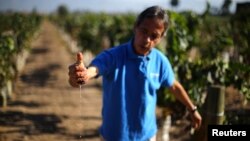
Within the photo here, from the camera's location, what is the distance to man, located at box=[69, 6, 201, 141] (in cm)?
239

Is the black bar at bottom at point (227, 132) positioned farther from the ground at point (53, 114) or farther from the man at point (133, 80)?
the ground at point (53, 114)

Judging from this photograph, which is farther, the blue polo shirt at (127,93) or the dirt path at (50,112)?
the dirt path at (50,112)

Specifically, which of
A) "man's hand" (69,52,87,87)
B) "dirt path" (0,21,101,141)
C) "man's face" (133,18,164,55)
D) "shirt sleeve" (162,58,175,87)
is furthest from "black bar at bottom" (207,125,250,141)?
"dirt path" (0,21,101,141)

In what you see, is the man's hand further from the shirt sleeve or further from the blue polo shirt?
the shirt sleeve

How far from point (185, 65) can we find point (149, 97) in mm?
3856

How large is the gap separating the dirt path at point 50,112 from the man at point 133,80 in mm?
1547

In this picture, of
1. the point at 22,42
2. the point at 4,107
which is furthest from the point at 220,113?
the point at 22,42

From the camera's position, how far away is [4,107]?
748 centimetres

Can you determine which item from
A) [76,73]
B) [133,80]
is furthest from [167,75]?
[76,73]

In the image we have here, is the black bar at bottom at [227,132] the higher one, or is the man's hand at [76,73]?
the man's hand at [76,73]

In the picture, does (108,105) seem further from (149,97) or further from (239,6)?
(239,6)

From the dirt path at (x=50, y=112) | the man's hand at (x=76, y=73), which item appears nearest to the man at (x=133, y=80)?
the man's hand at (x=76, y=73)

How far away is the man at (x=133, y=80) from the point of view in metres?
2.39

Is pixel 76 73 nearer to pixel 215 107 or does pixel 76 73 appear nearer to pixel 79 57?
pixel 79 57
